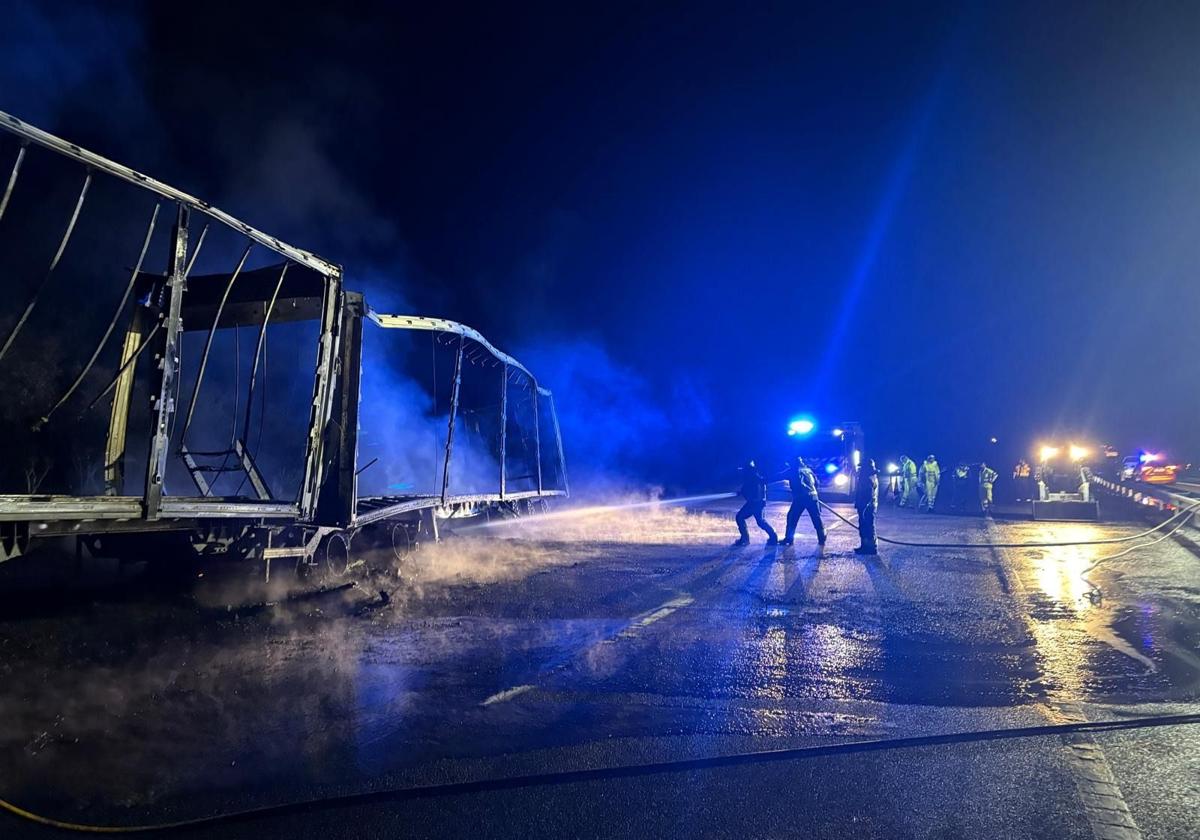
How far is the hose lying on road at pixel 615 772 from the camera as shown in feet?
9.45

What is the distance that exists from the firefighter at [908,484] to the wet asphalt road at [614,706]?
13912 mm

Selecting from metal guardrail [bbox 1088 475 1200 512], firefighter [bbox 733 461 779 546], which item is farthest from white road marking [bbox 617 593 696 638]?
metal guardrail [bbox 1088 475 1200 512]

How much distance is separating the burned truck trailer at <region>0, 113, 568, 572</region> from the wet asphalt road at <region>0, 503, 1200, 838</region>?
99cm

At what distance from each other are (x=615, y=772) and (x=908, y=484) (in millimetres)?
20396

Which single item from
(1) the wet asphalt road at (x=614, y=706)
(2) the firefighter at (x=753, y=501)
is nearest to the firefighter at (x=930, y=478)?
(2) the firefighter at (x=753, y=501)

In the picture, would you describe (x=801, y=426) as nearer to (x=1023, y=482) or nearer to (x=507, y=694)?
(x=1023, y=482)

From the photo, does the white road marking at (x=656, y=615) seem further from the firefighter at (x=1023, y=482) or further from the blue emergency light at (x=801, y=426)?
the firefighter at (x=1023, y=482)

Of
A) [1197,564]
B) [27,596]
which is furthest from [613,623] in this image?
[1197,564]

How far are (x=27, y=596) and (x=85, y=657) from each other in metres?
1.26

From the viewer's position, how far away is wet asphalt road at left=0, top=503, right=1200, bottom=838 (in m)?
2.96

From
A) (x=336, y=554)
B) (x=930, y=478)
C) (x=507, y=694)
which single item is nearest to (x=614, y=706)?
(x=507, y=694)

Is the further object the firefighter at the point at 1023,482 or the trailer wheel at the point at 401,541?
the firefighter at the point at 1023,482

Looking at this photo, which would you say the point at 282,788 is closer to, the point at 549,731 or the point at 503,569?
the point at 549,731

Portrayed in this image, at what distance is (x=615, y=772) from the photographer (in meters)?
3.29
